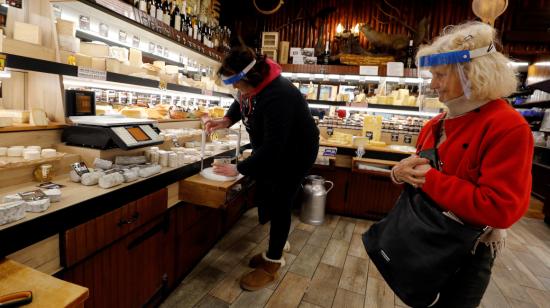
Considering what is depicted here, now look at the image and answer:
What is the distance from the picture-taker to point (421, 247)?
1.10 metres

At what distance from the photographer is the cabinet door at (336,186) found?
4043 mm

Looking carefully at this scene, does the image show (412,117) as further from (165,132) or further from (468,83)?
(468,83)

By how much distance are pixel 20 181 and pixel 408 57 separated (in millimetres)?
5168

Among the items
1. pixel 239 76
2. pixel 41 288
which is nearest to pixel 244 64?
pixel 239 76

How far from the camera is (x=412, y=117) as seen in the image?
4781 millimetres

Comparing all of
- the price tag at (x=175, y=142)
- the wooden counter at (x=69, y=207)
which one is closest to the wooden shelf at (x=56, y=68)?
the price tag at (x=175, y=142)

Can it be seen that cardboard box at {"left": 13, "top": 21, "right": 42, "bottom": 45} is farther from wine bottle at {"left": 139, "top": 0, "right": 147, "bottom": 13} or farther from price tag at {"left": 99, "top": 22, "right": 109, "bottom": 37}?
wine bottle at {"left": 139, "top": 0, "right": 147, "bottom": 13}

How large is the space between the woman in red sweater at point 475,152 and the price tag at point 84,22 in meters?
2.38

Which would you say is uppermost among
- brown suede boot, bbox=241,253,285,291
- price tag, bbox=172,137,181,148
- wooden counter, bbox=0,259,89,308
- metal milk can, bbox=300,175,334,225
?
price tag, bbox=172,137,181,148

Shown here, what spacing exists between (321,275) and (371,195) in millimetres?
1641

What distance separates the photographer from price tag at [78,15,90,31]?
2.30m

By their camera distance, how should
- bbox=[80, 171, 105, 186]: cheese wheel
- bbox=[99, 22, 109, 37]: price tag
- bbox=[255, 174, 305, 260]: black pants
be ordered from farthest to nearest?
bbox=[99, 22, 109, 37]: price tag
bbox=[255, 174, 305, 260]: black pants
bbox=[80, 171, 105, 186]: cheese wheel

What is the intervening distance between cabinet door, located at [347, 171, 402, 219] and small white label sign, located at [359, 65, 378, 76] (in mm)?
1677

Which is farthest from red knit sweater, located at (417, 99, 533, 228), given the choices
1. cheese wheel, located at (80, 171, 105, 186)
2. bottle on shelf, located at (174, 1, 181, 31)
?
bottle on shelf, located at (174, 1, 181, 31)
